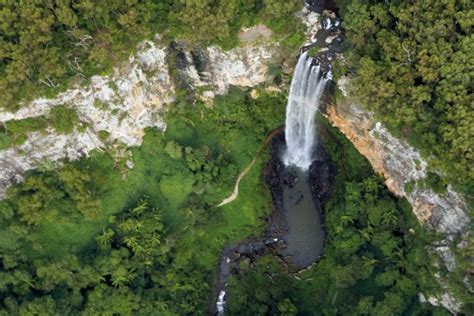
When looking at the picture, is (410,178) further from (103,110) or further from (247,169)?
(103,110)

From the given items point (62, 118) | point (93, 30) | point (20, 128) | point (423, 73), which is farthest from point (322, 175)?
point (20, 128)

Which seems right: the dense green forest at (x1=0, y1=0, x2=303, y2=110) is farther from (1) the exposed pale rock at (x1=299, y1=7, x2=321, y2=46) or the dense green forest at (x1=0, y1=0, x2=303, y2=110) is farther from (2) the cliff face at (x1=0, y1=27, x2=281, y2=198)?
(2) the cliff face at (x1=0, y1=27, x2=281, y2=198)

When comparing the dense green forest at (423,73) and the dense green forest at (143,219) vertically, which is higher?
the dense green forest at (423,73)

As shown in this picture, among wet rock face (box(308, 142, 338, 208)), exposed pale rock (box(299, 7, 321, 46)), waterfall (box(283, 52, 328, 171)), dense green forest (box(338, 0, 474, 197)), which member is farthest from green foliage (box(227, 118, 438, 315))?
exposed pale rock (box(299, 7, 321, 46))

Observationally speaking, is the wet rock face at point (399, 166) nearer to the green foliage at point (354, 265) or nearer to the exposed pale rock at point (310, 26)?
the green foliage at point (354, 265)

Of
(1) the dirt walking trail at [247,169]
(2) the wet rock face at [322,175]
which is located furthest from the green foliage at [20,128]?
(2) the wet rock face at [322,175]
